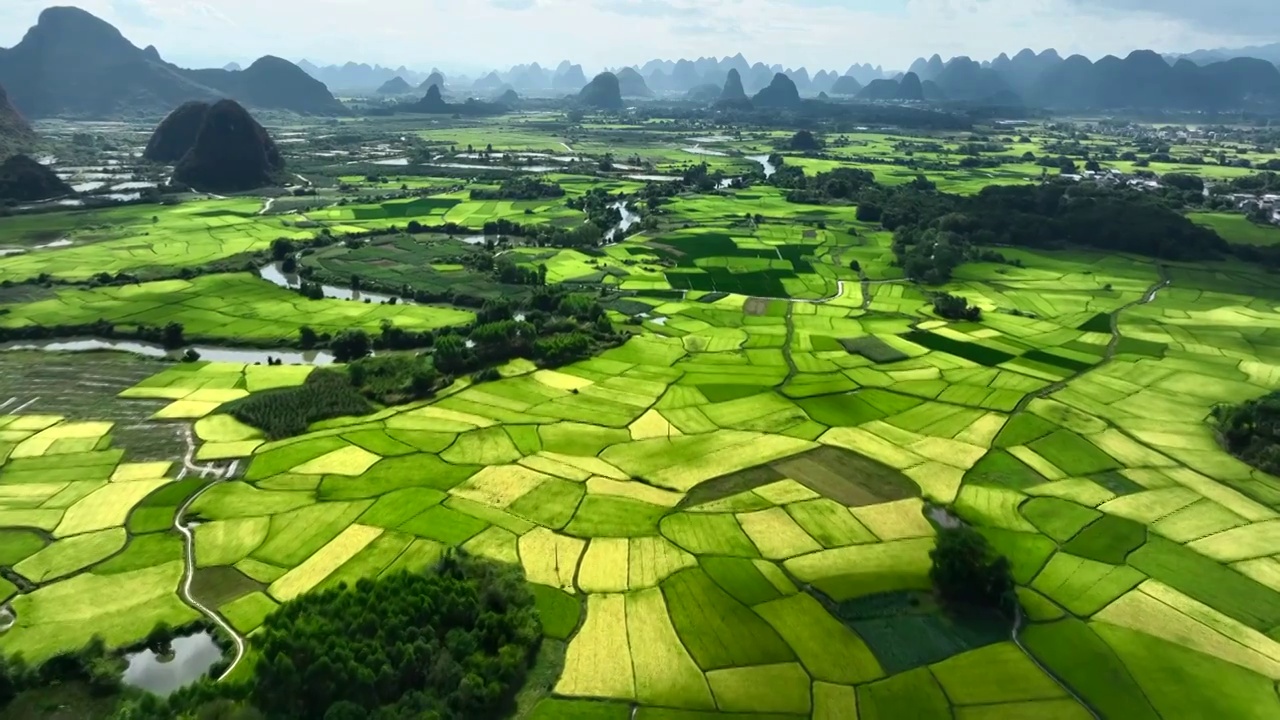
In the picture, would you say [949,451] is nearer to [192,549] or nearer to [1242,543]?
[1242,543]

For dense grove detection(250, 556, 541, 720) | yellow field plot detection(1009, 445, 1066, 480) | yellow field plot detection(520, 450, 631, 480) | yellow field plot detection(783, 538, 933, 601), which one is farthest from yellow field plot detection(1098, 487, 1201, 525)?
dense grove detection(250, 556, 541, 720)

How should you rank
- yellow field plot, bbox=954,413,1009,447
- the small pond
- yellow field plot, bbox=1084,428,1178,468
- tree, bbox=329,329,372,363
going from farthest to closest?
tree, bbox=329,329,372,363, yellow field plot, bbox=954,413,1009,447, yellow field plot, bbox=1084,428,1178,468, the small pond

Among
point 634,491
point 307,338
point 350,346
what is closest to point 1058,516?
point 634,491

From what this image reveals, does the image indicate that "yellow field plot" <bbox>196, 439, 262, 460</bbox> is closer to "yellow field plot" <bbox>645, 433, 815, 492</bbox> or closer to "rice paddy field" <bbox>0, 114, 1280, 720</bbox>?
"rice paddy field" <bbox>0, 114, 1280, 720</bbox>

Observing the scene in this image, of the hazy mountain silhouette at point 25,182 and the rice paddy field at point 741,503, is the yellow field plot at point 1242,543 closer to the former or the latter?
the rice paddy field at point 741,503

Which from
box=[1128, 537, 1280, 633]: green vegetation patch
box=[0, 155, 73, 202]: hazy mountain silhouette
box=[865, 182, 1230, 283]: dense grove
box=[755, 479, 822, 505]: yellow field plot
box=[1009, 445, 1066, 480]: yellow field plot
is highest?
box=[0, 155, 73, 202]: hazy mountain silhouette

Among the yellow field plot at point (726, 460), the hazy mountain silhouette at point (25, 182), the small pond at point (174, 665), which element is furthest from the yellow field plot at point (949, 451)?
the hazy mountain silhouette at point (25, 182)

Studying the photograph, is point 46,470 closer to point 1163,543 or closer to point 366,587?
point 366,587
